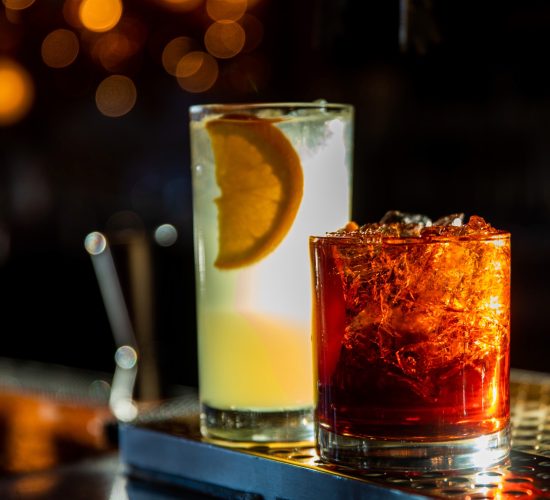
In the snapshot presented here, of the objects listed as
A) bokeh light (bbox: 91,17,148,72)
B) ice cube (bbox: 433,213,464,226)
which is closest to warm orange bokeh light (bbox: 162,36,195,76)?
bokeh light (bbox: 91,17,148,72)

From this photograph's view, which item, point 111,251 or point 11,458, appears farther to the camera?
point 111,251

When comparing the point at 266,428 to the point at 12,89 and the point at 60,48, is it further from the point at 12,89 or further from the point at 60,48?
the point at 60,48

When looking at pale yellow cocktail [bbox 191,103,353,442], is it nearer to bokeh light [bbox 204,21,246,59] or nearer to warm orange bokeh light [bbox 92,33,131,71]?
warm orange bokeh light [bbox 92,33,131,71]

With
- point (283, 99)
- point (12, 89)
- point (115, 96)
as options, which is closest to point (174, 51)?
point (115, 96)

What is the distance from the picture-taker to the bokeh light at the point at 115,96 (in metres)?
7.21

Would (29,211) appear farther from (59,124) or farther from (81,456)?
(81,456)

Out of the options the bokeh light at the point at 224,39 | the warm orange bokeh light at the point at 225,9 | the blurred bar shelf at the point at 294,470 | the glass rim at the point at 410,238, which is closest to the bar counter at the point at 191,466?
the blurred bar shelf at the point at 294,470

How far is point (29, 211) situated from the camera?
801 centimetres

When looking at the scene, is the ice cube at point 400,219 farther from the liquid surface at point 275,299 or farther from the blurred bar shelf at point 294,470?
the blurred bar shelf at point 294,470

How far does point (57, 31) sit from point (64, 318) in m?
2.72

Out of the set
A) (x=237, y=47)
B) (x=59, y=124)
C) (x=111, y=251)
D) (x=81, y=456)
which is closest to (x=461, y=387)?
(x=81, y=456)

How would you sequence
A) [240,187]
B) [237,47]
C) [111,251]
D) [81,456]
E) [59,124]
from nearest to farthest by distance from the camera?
1. [240,187]
2. [81,456]
3. [111,251]
4. [237,47]
5. [59,124]

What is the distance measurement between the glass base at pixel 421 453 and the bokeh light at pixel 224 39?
559cm

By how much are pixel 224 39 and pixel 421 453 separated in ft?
19.1
